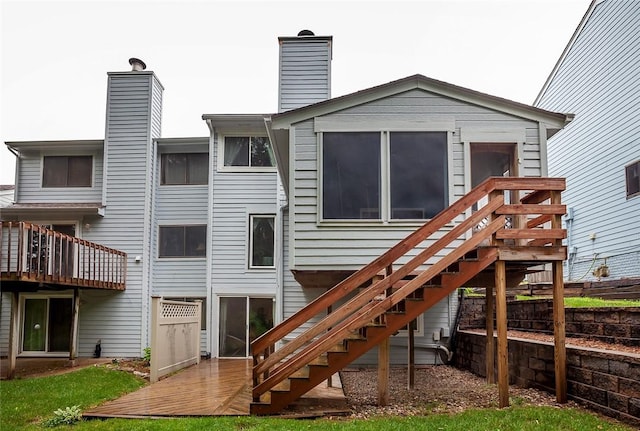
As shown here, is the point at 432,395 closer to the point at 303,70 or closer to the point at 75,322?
the point at 303,70

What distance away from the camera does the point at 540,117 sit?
300 inches

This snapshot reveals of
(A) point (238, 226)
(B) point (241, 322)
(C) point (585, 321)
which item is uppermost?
(A) point (238, 226)

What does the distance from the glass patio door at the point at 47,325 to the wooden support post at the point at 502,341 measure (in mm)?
11838

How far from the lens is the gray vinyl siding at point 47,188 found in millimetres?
14203

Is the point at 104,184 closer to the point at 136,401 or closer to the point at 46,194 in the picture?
the point at 46,194

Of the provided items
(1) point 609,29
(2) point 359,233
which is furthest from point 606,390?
(1) point 609,29

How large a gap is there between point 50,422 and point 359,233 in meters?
4.63

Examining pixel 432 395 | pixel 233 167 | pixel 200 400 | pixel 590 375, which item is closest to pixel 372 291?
pixel 432 395

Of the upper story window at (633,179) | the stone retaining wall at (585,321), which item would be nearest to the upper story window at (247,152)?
the stone retaining wall at (585,321)

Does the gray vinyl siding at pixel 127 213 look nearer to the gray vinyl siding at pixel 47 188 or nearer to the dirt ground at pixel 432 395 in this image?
the gray vinyl siding at pixel 47 188

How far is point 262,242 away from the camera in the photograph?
Answer: 13141 millimetres

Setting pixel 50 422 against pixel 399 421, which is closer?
pixel 399 421

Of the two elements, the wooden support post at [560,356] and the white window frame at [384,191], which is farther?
the white window frame at [384,191]

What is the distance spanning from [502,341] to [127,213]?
1089 centimetres
